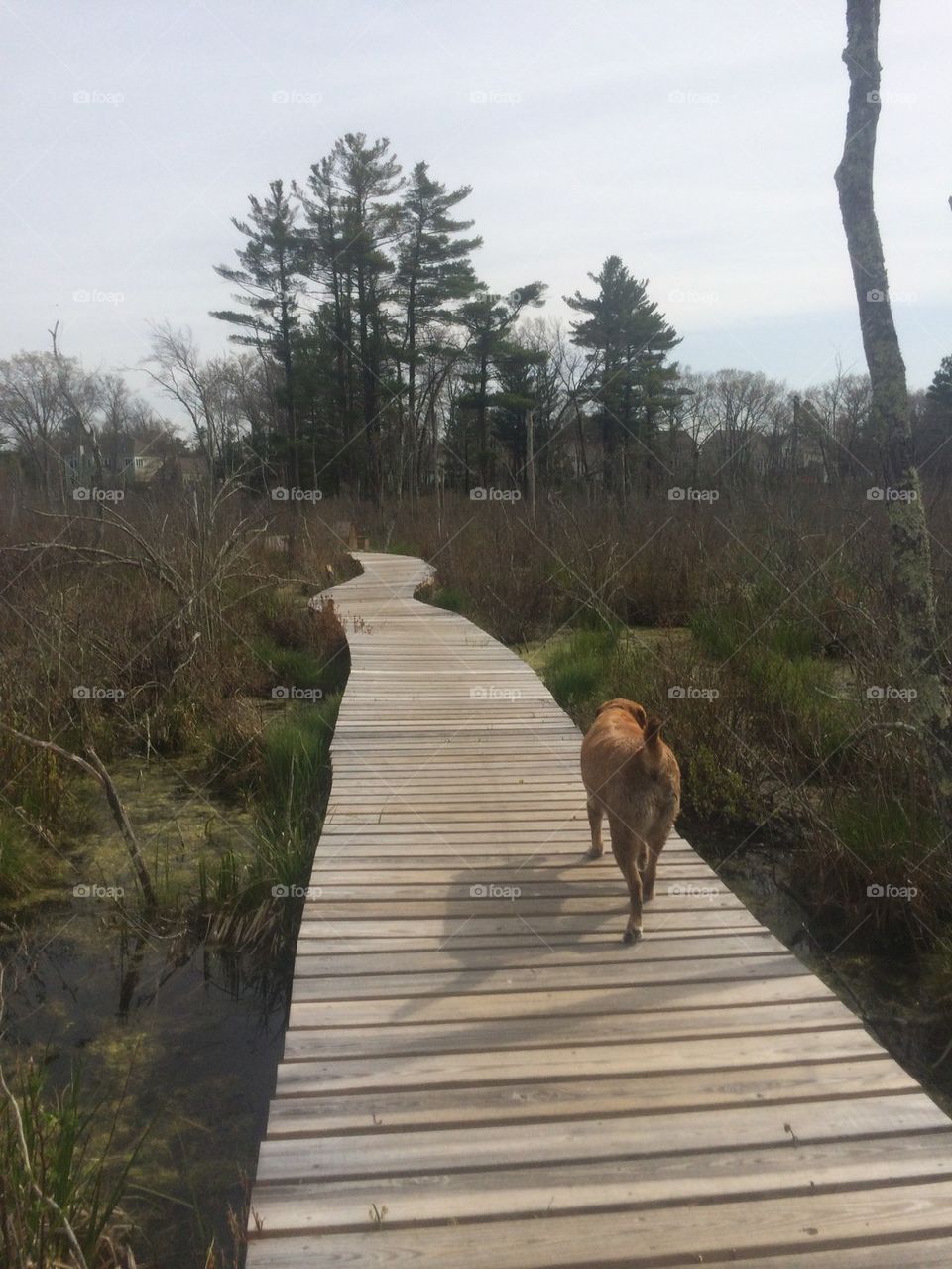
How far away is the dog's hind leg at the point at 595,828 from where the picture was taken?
12.3ft

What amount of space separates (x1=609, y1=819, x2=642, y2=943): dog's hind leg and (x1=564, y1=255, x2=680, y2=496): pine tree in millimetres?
27789

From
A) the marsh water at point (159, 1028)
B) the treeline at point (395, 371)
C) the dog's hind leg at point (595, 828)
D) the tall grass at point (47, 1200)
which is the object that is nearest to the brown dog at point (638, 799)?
the dog's hind leg at point (595, 828)

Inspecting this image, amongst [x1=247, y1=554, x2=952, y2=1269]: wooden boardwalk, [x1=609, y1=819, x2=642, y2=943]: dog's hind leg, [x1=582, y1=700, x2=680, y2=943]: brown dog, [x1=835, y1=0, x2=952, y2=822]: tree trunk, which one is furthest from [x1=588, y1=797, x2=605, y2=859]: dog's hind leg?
[x1=835, y1=0, x2=952, y2=822]: tree trunk

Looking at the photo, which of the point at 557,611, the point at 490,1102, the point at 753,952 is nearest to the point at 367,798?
the point at 753,952

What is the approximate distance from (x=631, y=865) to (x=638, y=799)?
244mm

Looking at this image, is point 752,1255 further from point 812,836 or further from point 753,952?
point 812,836

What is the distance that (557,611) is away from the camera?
10.1m

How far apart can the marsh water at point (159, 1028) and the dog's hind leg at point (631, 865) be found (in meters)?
1.41

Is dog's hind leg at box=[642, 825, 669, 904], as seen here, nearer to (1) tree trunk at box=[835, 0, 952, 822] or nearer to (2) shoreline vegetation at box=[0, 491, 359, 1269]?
(1) tree trunk at box=[835, 0, 952, 822]

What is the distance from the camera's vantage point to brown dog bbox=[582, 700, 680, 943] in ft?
9.90

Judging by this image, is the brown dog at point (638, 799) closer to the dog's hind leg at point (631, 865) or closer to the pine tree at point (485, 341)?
the dog's hind leg at point (631, 865)

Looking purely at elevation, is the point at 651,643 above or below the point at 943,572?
below

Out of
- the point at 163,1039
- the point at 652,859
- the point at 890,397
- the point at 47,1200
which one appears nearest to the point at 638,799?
the point at 652,859

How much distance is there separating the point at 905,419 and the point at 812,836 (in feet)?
7.05
